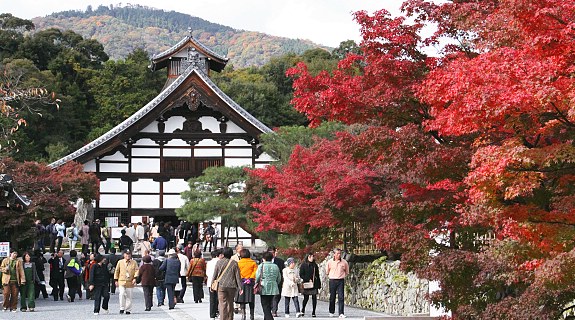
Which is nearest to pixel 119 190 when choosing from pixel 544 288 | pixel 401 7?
pixel 401 7

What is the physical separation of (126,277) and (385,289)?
585 cm

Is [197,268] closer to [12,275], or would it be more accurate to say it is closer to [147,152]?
[12,275]

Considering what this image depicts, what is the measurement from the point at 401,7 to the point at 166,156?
26145mm

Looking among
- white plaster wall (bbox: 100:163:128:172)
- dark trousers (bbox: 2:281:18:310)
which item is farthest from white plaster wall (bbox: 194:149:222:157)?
dark trousers (bbox: 2:281:18:310)

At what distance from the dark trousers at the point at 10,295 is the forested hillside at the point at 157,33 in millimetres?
133892

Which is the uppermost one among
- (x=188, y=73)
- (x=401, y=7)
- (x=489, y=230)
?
(x=188, y=73)

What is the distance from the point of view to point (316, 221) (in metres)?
21.5

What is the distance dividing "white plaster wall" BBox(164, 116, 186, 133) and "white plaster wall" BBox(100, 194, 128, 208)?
11.6 feet

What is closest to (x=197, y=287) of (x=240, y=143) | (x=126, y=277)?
(x=126, y=277)

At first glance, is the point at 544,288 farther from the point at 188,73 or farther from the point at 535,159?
the point at 188,73

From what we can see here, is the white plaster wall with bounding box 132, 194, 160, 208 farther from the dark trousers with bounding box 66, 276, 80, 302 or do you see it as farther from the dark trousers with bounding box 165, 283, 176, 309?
the dark trousers with bounding box 165, 283, 176, 309

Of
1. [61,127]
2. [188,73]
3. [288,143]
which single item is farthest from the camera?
[61,127]

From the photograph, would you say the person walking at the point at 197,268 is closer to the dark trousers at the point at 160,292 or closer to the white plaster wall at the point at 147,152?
the dark trousers at the point at 160,292

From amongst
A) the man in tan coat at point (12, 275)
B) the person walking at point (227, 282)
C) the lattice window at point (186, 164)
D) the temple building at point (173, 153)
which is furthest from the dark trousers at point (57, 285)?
the lattice window at point (186, 164)
